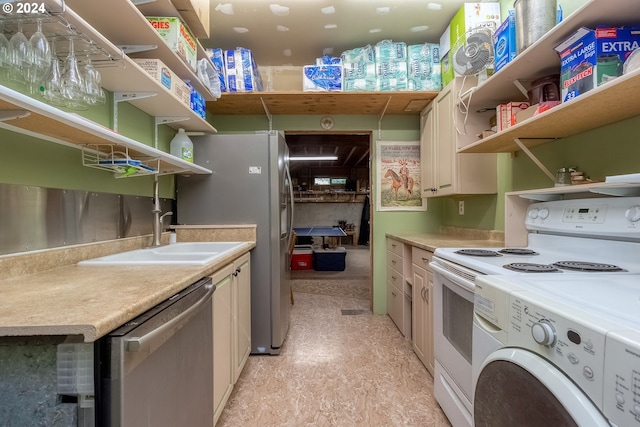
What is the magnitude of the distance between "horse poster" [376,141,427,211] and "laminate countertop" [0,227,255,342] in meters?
2.30

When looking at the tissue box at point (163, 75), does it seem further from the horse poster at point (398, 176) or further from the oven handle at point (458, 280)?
the horse poster at point (398, 176)

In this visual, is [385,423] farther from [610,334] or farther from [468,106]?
[468,106]

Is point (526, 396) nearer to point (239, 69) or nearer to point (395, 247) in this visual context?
point (395, 247)

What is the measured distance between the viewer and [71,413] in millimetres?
665

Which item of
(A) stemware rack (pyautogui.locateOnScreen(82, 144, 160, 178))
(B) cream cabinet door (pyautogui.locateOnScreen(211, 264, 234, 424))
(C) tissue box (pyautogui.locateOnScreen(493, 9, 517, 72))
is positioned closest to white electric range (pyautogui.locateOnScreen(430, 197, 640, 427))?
(C) tissue box (pyautogui.locateOnScreen(493, 9, 517, 72))

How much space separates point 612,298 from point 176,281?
124 centimetres

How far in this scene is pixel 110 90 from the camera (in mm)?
1624

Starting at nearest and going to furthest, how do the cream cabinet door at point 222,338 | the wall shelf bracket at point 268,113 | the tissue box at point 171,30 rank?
the cream cabinet door at point 222,338 < the tissue box at point 171,30 < the wall shelf bracket at point 268,113

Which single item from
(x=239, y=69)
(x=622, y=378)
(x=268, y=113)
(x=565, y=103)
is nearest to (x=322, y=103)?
(x=268, y=113)

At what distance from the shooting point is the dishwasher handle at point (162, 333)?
2.37 ft

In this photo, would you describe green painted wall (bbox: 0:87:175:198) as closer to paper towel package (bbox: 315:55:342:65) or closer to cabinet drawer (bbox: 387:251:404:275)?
paper towel package (bbox: 315:55:342:65)

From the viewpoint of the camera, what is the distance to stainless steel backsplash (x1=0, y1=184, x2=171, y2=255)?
1087mm

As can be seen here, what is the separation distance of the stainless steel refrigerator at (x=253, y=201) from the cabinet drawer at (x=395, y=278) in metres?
1.07

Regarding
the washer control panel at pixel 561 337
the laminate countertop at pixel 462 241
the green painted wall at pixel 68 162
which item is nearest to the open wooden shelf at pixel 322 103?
the green painted wall at pixel 68 162
